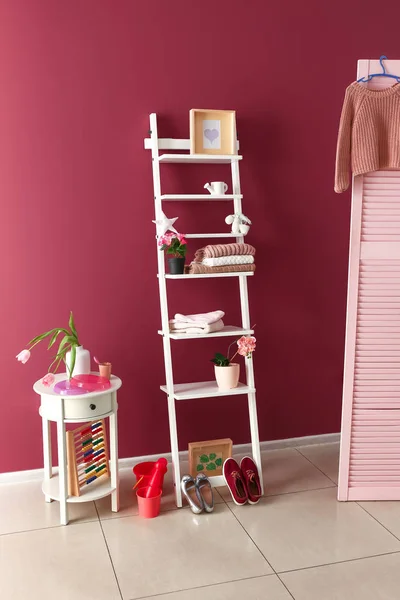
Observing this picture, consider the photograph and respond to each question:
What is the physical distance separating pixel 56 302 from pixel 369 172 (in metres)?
1.63

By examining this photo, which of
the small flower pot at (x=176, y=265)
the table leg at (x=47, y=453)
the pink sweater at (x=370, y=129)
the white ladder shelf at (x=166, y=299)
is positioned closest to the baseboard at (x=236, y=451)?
the table leg at (x=47, y=453)

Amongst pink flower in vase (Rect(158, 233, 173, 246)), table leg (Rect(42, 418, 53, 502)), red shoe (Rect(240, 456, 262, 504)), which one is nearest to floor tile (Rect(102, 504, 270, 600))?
red shoe (Rect(240, 456, 262, 504))

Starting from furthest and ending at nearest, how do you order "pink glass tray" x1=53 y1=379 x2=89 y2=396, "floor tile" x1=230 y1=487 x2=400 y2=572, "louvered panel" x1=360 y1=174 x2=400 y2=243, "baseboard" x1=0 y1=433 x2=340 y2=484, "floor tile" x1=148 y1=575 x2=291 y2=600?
"baseboard" x1=0 y1=433 x2=340 y2=484
"louvered panel" x1=360 y1=174 x2=400 y2=243
"pink glass tray" x1=53 y1=379 x2=89 y2=396
"floor tile" x1=230 y1=487 x2=400 y2=572
"floor tile" x1=148 y1=575 x2=291 y2=600

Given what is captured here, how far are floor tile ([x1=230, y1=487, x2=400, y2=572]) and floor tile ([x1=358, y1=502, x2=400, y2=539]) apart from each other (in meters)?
0.04

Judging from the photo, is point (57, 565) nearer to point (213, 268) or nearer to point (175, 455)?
point (175, 455)

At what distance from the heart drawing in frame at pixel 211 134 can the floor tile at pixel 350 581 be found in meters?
1.98

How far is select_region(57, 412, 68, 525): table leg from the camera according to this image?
2381 mm

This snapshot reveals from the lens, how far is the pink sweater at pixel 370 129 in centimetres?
241

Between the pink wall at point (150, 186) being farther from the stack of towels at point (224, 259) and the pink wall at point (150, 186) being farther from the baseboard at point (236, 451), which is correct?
the stack of towels at point (224, 259)

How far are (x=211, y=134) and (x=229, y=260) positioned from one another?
0.65 meters

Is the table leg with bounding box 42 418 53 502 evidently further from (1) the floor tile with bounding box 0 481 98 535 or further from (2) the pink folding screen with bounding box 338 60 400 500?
(2) the pink folding screen with bounding box 338 60 400 500

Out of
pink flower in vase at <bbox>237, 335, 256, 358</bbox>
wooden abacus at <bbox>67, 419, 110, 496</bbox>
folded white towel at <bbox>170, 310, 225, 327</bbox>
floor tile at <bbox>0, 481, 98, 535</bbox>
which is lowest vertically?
floor tile at <bbox>0, 481, 98, 535</bbox>

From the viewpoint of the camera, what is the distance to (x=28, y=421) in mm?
2836

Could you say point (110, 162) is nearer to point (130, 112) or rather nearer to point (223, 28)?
point (130, 112)
